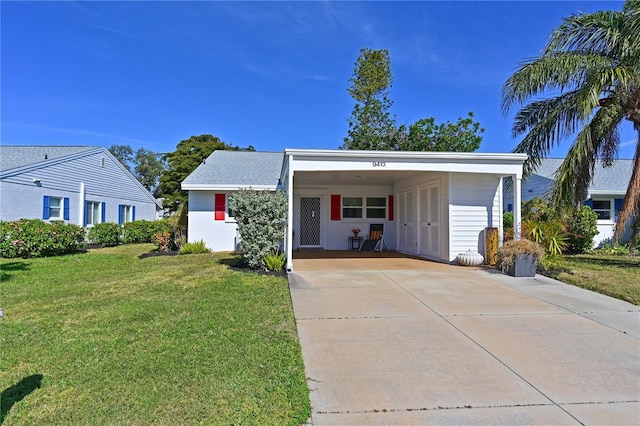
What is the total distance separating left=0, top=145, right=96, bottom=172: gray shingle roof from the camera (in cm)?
1547

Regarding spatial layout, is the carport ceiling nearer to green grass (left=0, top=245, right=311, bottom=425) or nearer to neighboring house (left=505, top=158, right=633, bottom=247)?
green grass (left=0, top=245, right=311, bottom=425)

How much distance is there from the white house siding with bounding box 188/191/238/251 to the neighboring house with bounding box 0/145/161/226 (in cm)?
741

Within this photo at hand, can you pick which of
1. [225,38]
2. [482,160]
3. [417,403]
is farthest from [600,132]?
[225,38]

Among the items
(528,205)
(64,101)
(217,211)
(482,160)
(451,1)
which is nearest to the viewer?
(482,160)

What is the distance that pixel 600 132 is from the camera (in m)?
10.1

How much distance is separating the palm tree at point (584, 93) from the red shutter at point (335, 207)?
21.2 ft

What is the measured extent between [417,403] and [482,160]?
7821 mm

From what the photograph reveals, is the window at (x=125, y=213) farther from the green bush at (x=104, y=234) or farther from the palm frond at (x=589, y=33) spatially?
the palm frond at (x=589, y=33)

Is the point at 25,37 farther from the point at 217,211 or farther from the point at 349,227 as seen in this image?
the point at 349,227

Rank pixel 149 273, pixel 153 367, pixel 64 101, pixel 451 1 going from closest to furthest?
pixel 153 367, pixel 149 273, pixel 451 1, pixel 64 101

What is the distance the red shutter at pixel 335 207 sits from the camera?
559 inches

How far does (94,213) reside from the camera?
63.9ft

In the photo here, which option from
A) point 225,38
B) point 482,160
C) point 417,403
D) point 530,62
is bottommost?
point 417,403

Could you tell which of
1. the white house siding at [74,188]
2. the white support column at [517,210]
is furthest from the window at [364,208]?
the white house siding at [74,188]
